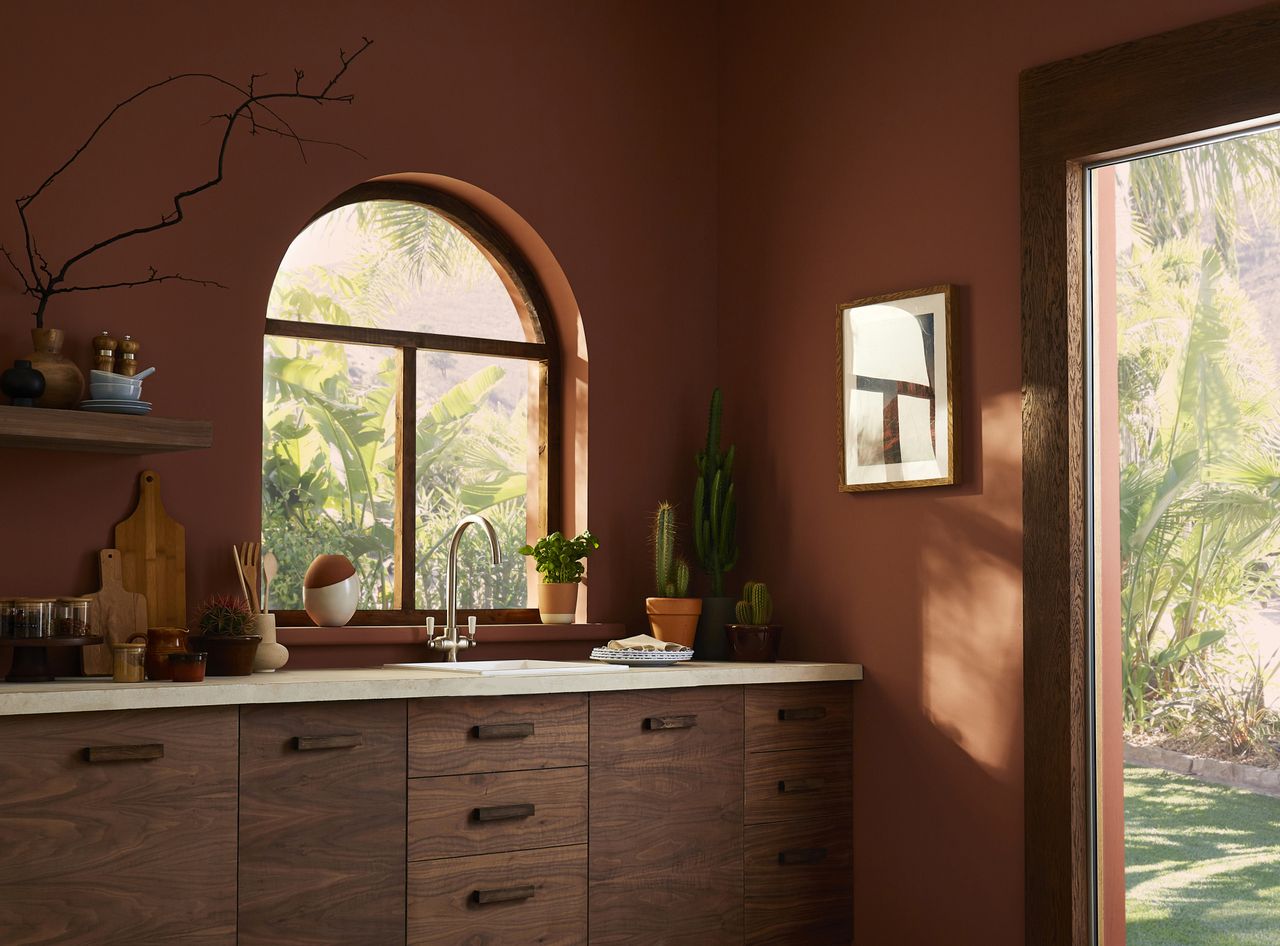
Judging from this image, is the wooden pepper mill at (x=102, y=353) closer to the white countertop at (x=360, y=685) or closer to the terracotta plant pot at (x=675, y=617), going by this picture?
the white countertop at (x=360, y=685)

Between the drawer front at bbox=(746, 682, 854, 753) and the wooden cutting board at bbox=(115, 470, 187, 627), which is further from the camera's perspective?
the drawer front at bbox=(746, 682, 854, 753)

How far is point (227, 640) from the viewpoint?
300cm

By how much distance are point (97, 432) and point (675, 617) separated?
5.43 feet

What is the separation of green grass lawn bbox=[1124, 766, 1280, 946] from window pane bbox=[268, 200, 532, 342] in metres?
2.14

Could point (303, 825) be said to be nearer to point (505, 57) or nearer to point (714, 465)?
point (714, 465)

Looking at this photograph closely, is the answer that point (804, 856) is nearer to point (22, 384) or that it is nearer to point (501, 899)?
point (501, 899)

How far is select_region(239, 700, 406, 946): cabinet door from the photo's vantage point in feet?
9.02

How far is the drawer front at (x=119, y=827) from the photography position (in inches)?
97.9

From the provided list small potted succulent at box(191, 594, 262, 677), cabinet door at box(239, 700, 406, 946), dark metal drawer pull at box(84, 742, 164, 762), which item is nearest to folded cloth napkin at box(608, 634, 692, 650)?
cabinet door at box(239, 700, 406, 946)

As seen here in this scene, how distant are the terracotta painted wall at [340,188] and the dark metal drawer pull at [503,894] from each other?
96cm

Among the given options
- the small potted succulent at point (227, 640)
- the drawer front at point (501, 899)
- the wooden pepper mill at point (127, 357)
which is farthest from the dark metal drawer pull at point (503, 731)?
the wooden pepper mill at point (127, 357)

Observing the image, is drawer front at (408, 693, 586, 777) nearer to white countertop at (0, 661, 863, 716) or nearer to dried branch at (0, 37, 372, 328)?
white countertop at (0, 661, 863, 716)

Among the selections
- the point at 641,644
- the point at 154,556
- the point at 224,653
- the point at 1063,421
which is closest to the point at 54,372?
the point at 154,556

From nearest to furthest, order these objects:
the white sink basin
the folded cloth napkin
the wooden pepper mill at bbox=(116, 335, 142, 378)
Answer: the wooden pepper mill at bbox=(116, 335, 142, 378) → the white sink basin → the folded cloth napkin
